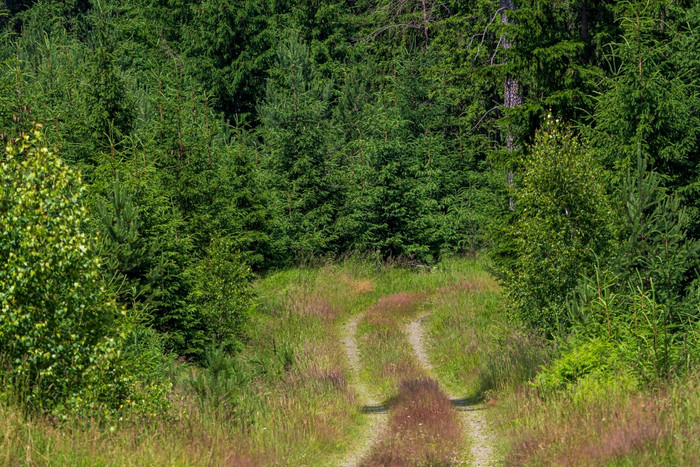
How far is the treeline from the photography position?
12091 millimetres

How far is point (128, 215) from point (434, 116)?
2182cm

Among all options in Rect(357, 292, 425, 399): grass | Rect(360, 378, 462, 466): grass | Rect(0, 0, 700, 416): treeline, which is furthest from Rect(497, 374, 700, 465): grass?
Rect(357, 292, 425, 399): grass

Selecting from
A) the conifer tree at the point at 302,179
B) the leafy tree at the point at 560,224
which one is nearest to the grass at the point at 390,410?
the leafy tree at the point at 560,224

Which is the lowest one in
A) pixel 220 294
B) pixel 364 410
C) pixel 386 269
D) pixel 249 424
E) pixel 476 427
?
pixel 386 269

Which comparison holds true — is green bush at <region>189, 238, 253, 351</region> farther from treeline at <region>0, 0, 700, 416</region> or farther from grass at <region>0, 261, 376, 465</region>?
grass at <region>0, 261, 376, 465</region>


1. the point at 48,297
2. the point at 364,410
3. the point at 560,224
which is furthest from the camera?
the point at 364,410

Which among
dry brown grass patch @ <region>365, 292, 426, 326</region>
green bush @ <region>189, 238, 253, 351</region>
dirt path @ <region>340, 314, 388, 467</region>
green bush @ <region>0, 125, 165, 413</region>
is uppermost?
green bush @ <region>0, 125, 165, 413</region>

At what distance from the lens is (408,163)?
28188mm

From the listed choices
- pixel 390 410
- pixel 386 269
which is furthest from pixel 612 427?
pixel 386 269

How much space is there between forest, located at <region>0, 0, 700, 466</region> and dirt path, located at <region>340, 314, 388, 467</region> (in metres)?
0.09

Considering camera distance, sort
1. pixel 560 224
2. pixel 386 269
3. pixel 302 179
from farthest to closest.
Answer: pixel 302 179 → pixel 386 269 → pixel 560 224

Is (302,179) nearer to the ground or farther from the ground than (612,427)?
farther from the ground

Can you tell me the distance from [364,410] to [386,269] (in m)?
14.3

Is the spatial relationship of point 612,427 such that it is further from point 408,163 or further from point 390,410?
point 408,163
